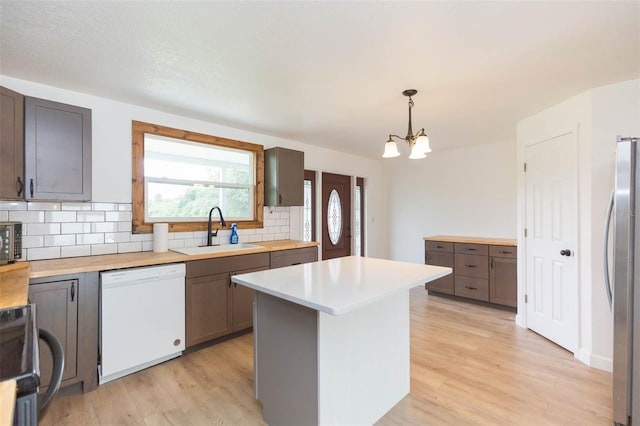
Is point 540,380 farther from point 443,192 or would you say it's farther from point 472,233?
point 443,192

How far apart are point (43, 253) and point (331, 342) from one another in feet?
8.14

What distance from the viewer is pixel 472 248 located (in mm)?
4203

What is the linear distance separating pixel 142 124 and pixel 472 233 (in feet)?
15.6

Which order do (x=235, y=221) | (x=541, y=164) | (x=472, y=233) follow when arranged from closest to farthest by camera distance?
(x=541, y=164), (x=235, y=221), (x=472, y=233)

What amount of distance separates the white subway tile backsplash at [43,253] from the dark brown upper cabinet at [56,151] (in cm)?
48

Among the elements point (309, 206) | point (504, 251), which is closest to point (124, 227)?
point (309, 206)

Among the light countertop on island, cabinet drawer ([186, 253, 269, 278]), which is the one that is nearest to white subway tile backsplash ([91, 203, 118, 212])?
cabinet drawer ([186, 253, 269, 278])

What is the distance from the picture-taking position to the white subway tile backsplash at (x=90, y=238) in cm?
259

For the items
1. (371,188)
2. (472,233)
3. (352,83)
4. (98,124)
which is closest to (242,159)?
(98,124)

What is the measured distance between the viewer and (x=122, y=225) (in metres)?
2.82

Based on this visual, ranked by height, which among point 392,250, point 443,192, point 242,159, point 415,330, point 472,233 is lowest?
point 415,330

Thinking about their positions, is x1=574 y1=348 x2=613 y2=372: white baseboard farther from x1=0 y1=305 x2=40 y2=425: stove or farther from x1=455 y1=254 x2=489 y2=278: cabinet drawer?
x1=0 y1=305 x2=40 y2=425: stove

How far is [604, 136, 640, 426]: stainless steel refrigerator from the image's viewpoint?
1.69 m

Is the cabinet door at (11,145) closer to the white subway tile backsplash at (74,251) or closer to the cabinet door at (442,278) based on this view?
the white subway tile backsplash at (74,251)
